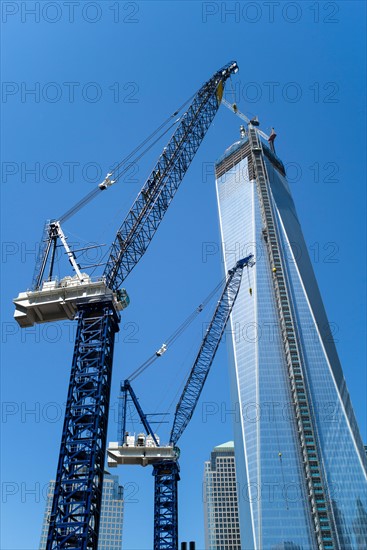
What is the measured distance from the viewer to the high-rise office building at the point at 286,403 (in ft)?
404

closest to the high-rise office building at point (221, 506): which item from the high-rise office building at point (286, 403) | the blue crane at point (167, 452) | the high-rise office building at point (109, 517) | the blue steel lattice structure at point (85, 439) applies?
the high-rise office building at point (109, 517)

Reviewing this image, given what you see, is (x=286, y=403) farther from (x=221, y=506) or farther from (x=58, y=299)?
(x=58, y=299)

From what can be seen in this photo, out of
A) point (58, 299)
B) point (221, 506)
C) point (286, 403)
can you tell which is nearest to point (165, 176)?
point (58, 299)

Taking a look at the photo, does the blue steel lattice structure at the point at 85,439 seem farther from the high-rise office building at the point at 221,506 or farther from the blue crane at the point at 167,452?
the high-rise office building at the point at 221,506

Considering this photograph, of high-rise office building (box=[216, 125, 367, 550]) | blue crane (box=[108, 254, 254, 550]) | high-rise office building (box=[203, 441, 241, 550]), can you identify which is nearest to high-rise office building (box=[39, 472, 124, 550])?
high-rise office building (box=[203, 441, 241, 550])

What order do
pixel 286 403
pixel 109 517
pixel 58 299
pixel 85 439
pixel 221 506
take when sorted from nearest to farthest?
pixel 85 439, pixel 58 299, pixel 286 403, pixel 221 506, pixel 109 517

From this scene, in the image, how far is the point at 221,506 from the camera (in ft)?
595

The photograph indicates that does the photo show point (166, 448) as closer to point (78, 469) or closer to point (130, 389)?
point (130, 389)

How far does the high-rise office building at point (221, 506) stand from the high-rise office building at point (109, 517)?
30.5m

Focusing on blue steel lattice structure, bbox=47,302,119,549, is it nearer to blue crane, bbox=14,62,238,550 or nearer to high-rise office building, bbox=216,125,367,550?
blue crane, bbox=14,62,238,550

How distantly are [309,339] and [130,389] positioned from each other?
81099mm

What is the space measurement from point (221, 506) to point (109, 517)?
39180 millimetres

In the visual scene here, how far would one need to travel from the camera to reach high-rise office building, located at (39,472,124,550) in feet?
584

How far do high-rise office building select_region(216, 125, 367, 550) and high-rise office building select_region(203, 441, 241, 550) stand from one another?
45.3 metres
